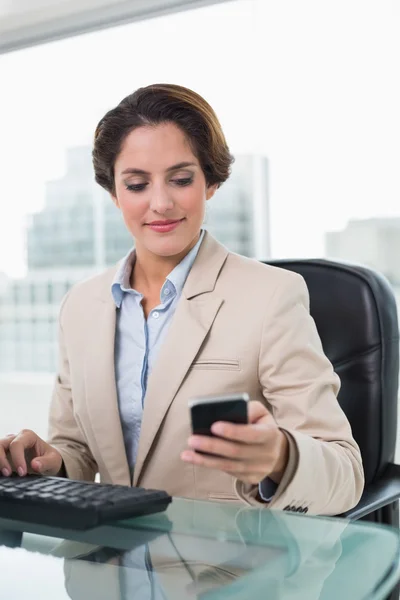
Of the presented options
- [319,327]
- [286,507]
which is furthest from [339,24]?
[286,507]

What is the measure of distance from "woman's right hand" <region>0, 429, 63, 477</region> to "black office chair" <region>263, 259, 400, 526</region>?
2.40ft

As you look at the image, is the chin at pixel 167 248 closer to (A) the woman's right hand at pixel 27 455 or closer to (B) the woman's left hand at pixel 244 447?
(A) the woman's right hand at pixel 27 455

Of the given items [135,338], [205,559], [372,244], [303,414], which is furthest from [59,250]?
[205,559]

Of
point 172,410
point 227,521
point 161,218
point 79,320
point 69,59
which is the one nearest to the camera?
point 227,521

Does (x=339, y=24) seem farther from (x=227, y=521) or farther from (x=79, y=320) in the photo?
(x=227, y=521)

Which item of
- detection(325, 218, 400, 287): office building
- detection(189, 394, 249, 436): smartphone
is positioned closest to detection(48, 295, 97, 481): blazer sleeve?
detection(189, 394, 249, 436): smartphone

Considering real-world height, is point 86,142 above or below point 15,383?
above

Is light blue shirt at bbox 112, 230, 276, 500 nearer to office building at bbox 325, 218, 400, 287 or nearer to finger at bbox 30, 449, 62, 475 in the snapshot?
finger at bbox 30, 449, 62, 475

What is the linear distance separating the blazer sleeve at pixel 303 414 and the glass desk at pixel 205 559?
0.59ft

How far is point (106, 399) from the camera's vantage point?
1.69 meters

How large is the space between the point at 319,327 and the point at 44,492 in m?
1.05

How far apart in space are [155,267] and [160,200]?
22 cm

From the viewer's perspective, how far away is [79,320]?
1.87 meters

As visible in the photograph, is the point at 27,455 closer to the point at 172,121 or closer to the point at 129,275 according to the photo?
the point at 129,275
